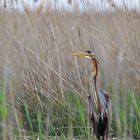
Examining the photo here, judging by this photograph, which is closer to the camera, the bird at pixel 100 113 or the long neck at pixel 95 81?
the long neck at pixel 95 81

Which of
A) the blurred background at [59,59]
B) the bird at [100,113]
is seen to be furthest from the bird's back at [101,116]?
the blurred background at [59,59]

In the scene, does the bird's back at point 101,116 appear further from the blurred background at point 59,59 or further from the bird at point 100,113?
the blurred background at point 59,59

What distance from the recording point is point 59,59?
3529 mm

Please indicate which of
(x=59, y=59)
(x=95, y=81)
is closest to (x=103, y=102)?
(x=95, y=81)

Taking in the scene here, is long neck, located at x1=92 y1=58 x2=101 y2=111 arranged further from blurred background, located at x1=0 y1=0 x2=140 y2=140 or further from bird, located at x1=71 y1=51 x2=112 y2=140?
blurred background, located at x1=0 y1=0 x2=140 y2=140

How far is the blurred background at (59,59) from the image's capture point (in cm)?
336

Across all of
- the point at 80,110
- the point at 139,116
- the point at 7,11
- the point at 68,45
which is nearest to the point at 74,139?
the point at 80,110

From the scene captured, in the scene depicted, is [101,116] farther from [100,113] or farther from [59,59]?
[59,59]

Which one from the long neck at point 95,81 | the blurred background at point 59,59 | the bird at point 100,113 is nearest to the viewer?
the long neck at point 95,81

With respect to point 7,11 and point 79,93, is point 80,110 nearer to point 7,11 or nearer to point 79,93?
point 79,93

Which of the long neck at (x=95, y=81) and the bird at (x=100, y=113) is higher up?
the long neck at (x=95, y=81)

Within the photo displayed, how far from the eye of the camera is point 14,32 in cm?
353

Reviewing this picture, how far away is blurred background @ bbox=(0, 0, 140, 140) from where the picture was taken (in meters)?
3.36

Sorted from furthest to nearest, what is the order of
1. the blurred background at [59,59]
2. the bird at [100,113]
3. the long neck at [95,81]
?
the blurred background at [59,59] → the bird at [100,113] → the long neck at [95,81]
